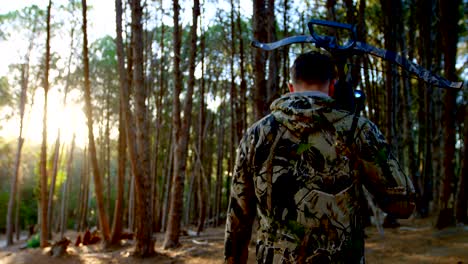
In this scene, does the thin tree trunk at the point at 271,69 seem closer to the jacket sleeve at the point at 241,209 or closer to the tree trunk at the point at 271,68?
the tree trunk at the point at 271,68

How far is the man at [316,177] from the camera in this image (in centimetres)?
158

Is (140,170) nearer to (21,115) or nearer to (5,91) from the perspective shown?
(21,115)

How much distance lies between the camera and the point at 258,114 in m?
7.39

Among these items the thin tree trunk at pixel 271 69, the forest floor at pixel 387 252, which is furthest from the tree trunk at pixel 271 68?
the forest floor at pixel 387 252

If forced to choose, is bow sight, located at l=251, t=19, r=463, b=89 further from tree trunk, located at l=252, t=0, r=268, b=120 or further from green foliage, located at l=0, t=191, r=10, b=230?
green foliage, located at l=0, t=191, r=10, b=230

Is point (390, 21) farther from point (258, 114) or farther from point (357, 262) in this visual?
point (357, 262)

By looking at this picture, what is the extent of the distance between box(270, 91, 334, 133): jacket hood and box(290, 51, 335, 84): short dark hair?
0.07m

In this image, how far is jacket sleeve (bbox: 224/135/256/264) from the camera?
1.79m

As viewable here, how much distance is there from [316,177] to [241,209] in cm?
41

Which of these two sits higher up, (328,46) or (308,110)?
(328,46)

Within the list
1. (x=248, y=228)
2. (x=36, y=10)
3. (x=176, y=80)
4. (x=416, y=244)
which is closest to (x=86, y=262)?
(x=176, y=80)

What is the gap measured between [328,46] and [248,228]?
35.6 inches

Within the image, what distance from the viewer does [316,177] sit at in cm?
159

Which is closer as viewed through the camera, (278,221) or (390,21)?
(278,221)
